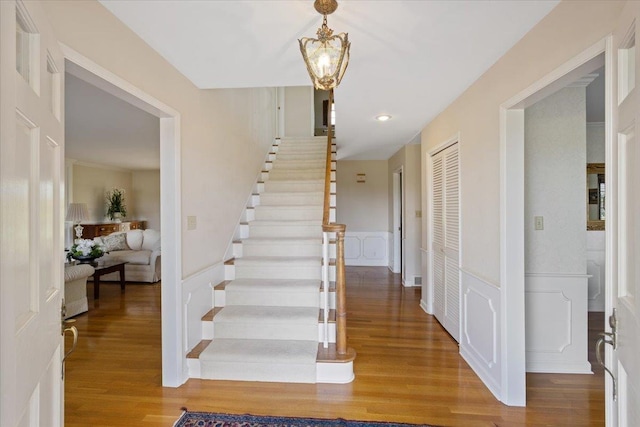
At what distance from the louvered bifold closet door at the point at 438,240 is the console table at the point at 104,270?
4.76 m

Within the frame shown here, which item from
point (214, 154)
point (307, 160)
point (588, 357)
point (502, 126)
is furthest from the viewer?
point (307, 160)

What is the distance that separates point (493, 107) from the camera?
88.4 inches

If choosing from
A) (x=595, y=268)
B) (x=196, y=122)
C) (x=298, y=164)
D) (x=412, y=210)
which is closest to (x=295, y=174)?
(x=298, y=164)

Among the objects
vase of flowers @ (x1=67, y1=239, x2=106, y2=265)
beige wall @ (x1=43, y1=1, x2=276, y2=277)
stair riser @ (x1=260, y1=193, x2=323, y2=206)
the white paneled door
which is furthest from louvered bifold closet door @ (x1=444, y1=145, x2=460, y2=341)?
vase of flowers @ (x1=67, y1=239, x2=106, y2=265)

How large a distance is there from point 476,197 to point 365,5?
66.2 inches

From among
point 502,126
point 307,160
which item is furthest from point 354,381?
point 307,160

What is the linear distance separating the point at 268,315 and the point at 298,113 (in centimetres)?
530

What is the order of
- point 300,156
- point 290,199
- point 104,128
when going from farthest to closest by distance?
point 300,156 < point 104,128 < point 290,199

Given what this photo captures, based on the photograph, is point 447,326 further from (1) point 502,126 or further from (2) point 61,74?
(2) point 61,74

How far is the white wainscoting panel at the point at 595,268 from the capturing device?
3762 mm

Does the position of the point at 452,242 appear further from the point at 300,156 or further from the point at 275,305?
the point at 300,156

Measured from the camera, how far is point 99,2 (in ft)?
5.21

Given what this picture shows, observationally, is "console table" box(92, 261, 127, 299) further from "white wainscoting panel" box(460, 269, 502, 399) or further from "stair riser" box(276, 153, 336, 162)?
"white wainscoting panel" box(460, 269, 502, 399)

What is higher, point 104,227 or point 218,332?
point 104,227
